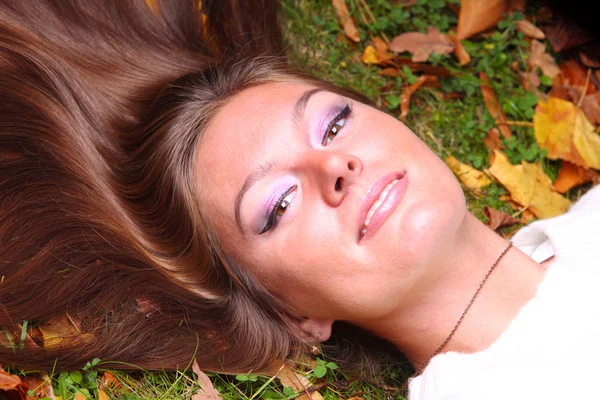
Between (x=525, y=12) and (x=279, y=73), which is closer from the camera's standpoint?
(x=279, y=73)

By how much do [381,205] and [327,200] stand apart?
0.78 feet

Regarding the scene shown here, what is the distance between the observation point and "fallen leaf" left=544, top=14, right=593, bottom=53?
4660mm

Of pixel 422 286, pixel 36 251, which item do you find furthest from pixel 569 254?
pixel 36 251

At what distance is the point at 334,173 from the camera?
111 inches

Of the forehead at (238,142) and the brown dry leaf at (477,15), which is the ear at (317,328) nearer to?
the forehead at (238,142)

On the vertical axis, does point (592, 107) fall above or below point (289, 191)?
below

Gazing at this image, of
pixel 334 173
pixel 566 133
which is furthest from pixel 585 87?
pixel 334 173

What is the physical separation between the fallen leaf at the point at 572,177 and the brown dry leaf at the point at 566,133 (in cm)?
6

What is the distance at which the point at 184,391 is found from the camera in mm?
3357

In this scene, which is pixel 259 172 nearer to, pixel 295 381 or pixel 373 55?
pixel 295 381

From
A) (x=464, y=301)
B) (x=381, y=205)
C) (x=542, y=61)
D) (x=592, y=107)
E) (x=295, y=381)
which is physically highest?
(x=381, y=205)

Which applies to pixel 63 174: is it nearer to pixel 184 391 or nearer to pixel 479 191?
pixel 184 391

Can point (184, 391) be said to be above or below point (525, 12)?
below

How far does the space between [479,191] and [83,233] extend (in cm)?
247
